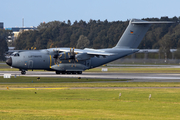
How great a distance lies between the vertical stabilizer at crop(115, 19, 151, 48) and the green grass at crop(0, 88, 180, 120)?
3071 centimetres

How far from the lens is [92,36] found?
169 m

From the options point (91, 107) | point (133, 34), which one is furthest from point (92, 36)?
point (91, 107)

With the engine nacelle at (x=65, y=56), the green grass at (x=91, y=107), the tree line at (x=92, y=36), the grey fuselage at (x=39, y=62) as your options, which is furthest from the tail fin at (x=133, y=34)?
the tree line at (x=92, y=36)

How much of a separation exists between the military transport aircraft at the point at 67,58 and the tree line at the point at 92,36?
246 ft

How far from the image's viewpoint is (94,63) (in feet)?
188

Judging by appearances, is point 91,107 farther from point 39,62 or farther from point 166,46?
point 166,46

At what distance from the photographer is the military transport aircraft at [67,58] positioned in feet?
175

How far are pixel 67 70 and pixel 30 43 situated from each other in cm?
10808

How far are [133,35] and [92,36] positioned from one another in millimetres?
110853

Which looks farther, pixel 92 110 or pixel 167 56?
pixel 167 56

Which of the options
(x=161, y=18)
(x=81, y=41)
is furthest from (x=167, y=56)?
(x=161, y=18)

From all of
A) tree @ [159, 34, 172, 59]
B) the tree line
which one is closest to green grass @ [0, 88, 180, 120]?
tree @ [159, 34, 172, 59]

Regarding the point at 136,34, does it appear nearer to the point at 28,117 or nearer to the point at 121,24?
the point at 28,117

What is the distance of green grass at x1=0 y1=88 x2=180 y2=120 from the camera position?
1759cm
